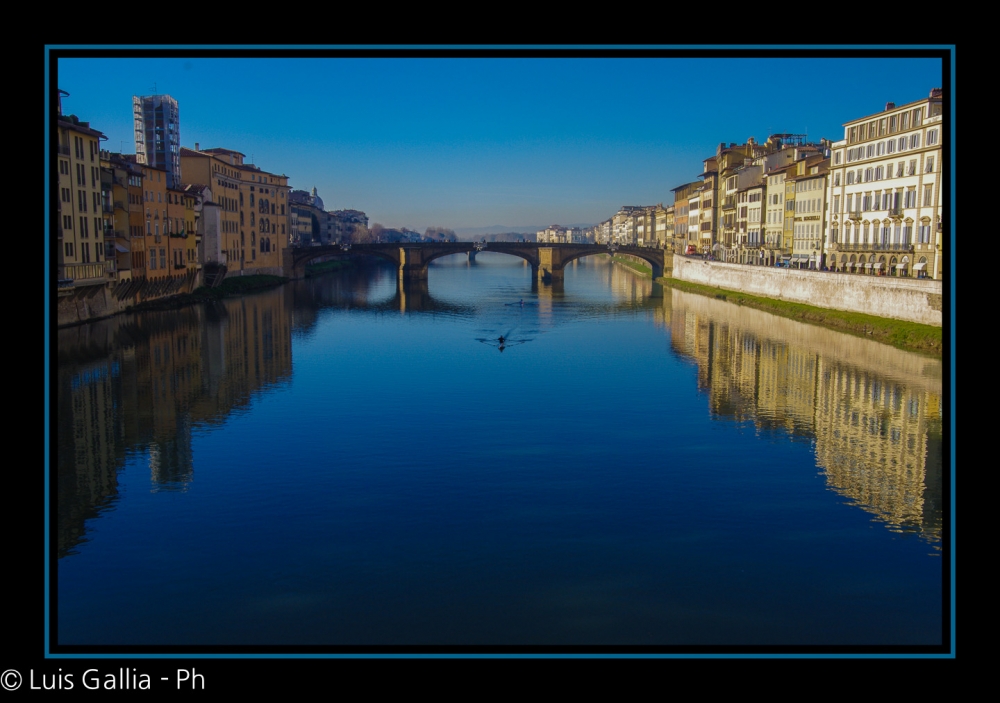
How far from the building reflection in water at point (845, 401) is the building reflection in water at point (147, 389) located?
10530mm

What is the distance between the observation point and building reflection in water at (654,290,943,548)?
1289 centimetres

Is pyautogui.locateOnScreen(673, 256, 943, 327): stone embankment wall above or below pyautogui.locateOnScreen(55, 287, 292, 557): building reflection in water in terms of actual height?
above

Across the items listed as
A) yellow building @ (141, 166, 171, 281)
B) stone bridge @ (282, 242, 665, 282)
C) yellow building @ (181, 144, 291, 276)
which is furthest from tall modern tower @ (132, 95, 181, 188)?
yellow building @ (141, 166, 171, 281)

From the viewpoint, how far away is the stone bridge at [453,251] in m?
64.1

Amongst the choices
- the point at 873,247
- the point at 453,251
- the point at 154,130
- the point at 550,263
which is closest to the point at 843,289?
the point at 873,247

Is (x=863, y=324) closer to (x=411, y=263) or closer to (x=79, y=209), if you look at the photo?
(x=79, y=209)

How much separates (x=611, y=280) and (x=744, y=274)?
27.5 meters

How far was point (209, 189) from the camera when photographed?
166 feet

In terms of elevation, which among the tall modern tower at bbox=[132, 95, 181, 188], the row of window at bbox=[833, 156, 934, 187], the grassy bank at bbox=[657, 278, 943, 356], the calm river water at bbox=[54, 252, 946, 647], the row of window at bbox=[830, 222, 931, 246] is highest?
the tall modern tower at bbox=[132, 95, 181, 188]

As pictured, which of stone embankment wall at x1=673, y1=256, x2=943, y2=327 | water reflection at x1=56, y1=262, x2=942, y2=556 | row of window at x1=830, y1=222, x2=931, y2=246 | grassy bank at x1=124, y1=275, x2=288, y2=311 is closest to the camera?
water reflection at x1=56, y1=262, x2=942, y2=556

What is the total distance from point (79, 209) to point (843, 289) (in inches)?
1121

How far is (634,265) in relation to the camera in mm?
89125

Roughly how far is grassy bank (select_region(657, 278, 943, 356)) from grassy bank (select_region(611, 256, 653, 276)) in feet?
108

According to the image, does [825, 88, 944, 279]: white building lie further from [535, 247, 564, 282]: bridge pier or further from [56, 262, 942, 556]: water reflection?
[535, 247, 564, 282]: bridge pier
